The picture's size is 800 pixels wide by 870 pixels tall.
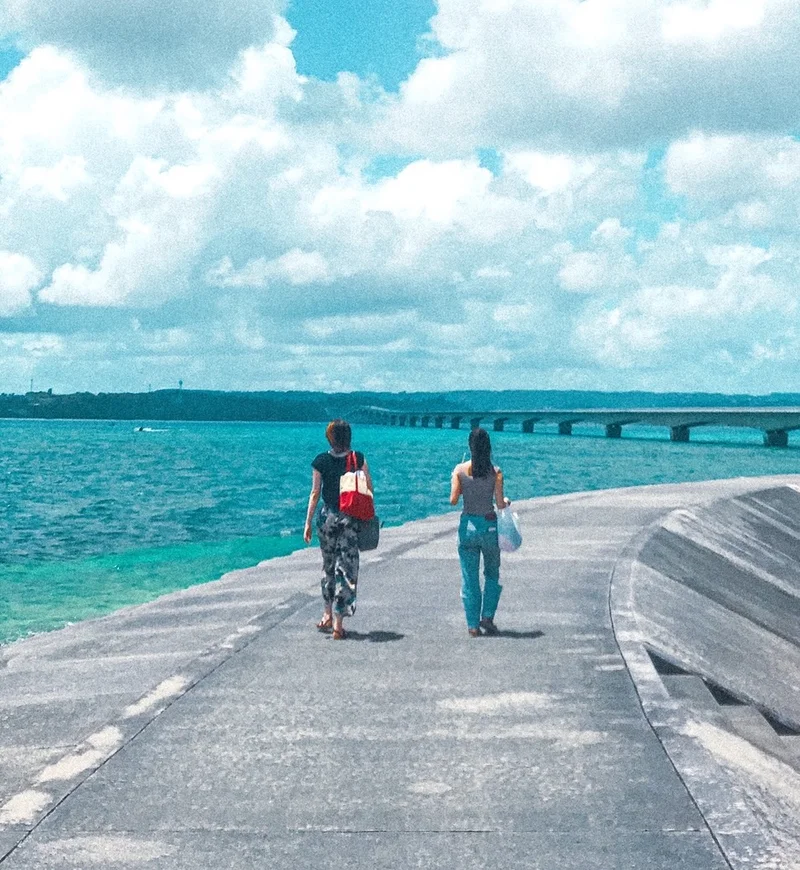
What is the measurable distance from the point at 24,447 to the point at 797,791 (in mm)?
152112

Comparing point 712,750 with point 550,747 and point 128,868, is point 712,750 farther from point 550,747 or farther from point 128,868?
point 128,868

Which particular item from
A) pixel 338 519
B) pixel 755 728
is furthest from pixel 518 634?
pixel 755 728

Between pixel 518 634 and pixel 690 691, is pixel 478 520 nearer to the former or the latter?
pixel 518 634

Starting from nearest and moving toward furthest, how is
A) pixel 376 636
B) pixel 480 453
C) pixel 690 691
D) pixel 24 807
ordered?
pixel 24 807
pixel 690 691
pixel 480 453
pixel 376 636

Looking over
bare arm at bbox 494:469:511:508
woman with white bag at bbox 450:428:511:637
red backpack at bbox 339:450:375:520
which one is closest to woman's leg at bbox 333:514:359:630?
red backpack at bbox 339:450:375:520

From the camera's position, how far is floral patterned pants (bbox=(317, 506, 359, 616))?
9.09m

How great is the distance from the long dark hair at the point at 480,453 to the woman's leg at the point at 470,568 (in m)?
0.42

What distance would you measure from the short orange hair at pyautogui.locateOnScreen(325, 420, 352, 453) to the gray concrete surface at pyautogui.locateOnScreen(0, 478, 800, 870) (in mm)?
1674

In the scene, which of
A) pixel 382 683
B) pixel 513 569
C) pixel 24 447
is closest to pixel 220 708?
pixel 382 683

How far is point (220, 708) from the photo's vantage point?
723cm

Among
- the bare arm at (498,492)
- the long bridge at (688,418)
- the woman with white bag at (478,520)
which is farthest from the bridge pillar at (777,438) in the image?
the bare arm at (498,492)

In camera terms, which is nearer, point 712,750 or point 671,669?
point 712,750

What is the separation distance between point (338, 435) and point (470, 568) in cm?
162

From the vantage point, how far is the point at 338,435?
8.98 m
